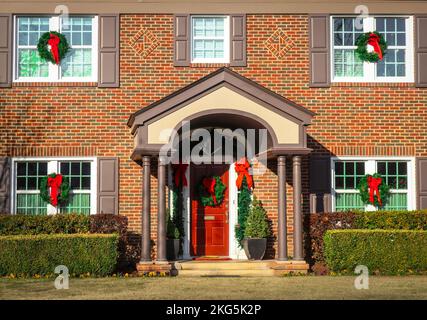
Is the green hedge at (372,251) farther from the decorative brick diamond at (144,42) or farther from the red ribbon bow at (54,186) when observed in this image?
the red ribbon bow at (54,186)

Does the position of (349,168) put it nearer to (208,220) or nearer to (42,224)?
(208,220)

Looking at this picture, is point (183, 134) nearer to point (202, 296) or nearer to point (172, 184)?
point (172, 184)

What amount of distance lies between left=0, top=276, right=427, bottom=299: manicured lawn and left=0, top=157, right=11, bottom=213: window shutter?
3.03m

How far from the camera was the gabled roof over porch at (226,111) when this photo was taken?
17.3m

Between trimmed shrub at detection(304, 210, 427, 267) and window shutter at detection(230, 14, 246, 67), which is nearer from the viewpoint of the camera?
trimmed shrub at detection(304, 210, 427, 267)

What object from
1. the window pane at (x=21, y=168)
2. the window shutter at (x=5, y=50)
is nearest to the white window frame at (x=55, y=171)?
the window pane at (x=21, y=168)

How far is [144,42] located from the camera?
764 inches

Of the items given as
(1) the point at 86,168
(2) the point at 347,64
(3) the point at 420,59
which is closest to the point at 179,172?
(1) the point at 86,168

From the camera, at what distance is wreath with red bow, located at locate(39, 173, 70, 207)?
1891 centimetres

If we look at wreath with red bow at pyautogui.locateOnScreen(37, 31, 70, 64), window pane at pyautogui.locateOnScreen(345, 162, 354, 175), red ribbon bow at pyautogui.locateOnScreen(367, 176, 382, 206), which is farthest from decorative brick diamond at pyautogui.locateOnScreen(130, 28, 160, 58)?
red ribbon bow at pyautogui.locateOnScreen(367, 176, 382, 206)

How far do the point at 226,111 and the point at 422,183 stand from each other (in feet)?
17.5

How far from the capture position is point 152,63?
19.4 m

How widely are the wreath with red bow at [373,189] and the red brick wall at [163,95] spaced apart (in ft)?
2.07

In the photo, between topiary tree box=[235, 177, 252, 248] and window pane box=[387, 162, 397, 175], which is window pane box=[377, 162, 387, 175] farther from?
topiary tree box=[235, 177, 252, 248]
